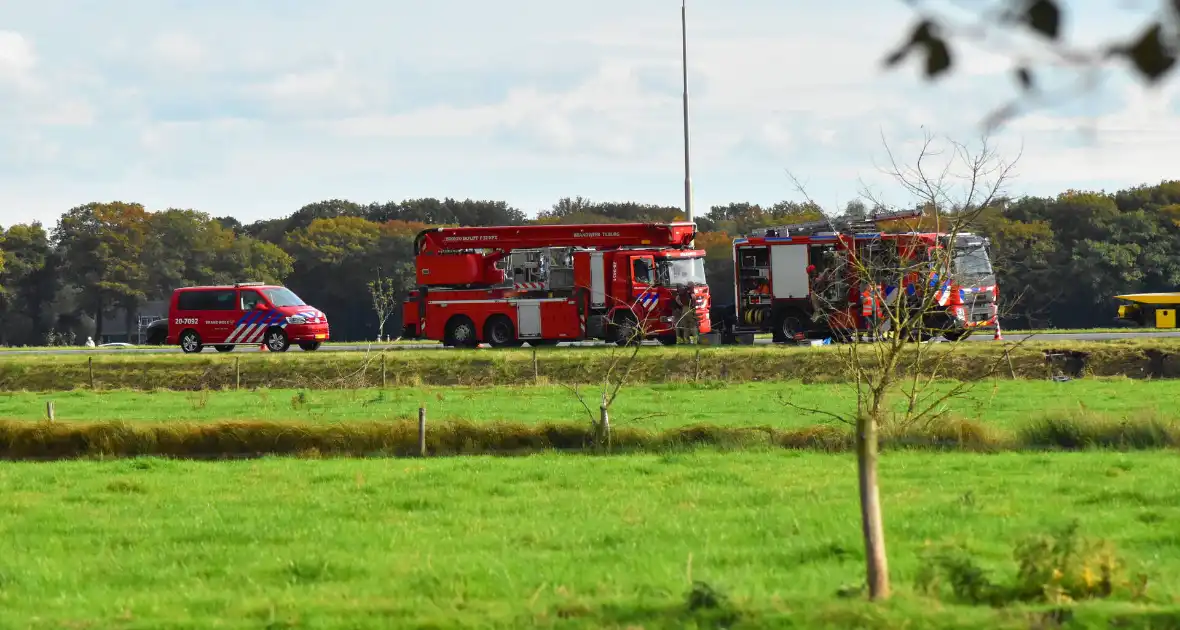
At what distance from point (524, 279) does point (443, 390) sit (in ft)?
26.9

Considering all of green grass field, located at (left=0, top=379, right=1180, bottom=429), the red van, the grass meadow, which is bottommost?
green grass field, located at (left=0, top=379, right=1180, bottom=429)

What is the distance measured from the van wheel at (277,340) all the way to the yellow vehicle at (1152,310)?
86.2 feet

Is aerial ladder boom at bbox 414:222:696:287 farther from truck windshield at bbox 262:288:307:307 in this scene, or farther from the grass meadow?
the grass meadow

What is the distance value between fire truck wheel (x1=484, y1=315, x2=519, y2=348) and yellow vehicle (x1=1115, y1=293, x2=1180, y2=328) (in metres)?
21.0

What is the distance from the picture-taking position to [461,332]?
40625 millimetres

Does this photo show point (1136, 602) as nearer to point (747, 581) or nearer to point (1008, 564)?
point (1008, 564)

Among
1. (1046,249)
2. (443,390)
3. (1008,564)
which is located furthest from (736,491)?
(1046,249)

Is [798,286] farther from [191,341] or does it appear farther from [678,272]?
[191,341]

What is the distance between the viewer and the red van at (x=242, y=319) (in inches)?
1657

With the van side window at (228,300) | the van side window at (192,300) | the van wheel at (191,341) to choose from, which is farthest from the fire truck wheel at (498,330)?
the van wheel at (191,341)

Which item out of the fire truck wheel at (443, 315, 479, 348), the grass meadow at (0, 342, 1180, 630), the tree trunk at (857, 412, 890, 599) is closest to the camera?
the tree trunk at (857, 412, 890, 599)

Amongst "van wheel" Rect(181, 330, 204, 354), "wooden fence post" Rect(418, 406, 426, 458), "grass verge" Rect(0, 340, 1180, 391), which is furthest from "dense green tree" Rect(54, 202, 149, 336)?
"wooden fence post" Rect(418, 406, 426, 458)

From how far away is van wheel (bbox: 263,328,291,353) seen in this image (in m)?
42.2

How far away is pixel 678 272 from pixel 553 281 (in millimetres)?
3276
